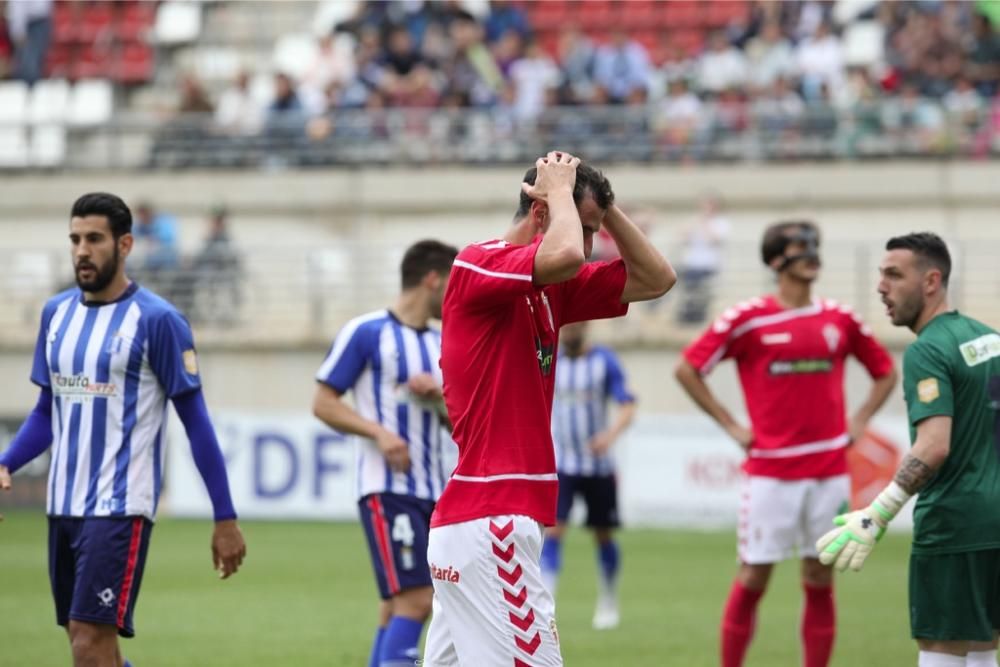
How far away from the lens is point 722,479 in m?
19.6

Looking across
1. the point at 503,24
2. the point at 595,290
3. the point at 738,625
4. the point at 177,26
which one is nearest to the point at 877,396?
the point at 738,625

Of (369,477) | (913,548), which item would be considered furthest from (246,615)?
(913,548)

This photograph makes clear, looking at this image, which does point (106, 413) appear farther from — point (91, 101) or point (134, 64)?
point (134, 64)

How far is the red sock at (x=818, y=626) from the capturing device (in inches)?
368

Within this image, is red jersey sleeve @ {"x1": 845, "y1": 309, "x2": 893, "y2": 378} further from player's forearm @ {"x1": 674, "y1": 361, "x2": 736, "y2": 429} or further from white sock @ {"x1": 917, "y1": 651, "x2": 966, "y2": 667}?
white sock @ {"x1": 917, "y1": 651, "x2": 966, "y2": 667}

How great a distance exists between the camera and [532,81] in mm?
25578

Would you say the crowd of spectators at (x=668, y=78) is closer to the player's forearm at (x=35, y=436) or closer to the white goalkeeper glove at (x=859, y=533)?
the player's forearm at (x=35, y=436)

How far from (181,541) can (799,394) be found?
10679mm

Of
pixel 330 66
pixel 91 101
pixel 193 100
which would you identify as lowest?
pixel 193 100

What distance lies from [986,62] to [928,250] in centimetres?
1760

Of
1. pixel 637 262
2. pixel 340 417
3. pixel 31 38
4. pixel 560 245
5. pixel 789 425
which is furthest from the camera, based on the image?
pixel 31 38

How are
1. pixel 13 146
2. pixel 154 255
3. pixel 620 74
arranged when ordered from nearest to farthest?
pixel 154 255 < pixel 620 74 < pixel 13 146

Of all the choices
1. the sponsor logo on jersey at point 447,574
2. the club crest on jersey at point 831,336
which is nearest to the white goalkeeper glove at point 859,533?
the sponsor logo on jersey at point 447,574

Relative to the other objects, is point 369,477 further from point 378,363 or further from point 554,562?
point 554,562
